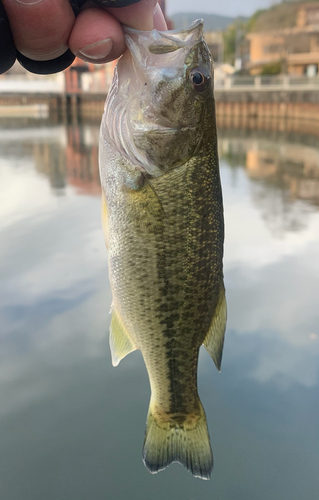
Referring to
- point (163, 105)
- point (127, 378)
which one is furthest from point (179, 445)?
point (127, 378)

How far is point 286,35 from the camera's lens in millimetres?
39375

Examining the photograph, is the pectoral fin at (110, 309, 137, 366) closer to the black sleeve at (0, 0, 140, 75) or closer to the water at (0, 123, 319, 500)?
the black sleeve at (0, 0, 140, 75)

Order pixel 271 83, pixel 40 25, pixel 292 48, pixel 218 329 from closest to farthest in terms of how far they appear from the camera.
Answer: pixel 40 25
pixel 218 329
pixel 271 83
pixel 292 48

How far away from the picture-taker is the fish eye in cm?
161

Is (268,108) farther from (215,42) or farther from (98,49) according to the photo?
(215,42)

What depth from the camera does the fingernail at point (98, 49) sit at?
1431mm

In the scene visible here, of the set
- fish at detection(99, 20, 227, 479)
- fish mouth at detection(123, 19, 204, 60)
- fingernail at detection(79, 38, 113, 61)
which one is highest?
fish mouth at detection(123, 19, 204, 60)

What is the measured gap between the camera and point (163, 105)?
1627 mm

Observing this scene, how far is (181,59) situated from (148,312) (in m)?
0.96

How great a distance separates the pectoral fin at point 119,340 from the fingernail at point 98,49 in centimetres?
97

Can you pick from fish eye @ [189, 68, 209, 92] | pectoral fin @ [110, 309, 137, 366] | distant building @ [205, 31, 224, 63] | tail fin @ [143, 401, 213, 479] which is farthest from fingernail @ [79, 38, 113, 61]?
distant building @ [205, 31, 224, 63]

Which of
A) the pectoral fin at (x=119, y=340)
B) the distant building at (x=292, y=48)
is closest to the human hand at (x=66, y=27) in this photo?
the pectoral fin at (x=119, y=340)

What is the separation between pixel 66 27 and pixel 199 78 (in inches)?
19.7

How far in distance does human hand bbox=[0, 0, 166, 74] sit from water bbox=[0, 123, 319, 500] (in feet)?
9.44
